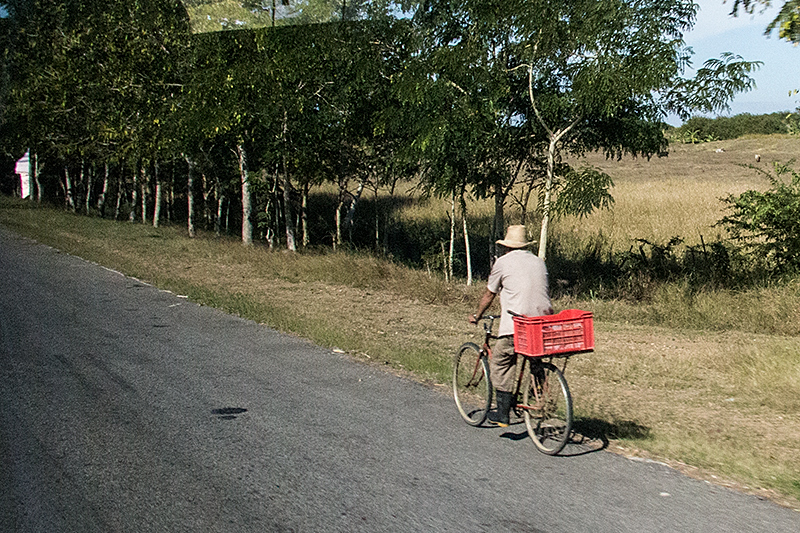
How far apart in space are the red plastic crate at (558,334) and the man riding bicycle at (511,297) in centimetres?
42

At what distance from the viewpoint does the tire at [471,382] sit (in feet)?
25.0

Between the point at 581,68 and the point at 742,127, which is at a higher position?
the point at 742,127

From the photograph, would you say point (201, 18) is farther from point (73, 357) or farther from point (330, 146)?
point (73, 357)

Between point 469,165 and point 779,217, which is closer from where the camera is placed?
point 779,217

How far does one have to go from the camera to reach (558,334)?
661cm

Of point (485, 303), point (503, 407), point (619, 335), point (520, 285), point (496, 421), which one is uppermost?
point (520, 285)

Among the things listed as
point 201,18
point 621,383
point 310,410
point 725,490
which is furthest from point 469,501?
point 201,18

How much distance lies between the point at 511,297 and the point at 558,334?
2.34 feet

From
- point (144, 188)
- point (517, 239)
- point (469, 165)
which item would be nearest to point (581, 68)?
point (469, 165)

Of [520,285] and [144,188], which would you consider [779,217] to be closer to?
[520,285]

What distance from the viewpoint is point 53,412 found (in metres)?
7.36

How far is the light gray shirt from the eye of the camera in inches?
279

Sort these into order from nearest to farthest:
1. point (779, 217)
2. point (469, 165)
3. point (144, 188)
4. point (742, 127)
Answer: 1. point (779, 217)
2. point (469, 165)
3. point (144, 188)
4. point (742, 127)

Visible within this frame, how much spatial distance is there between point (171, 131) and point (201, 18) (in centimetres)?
593
